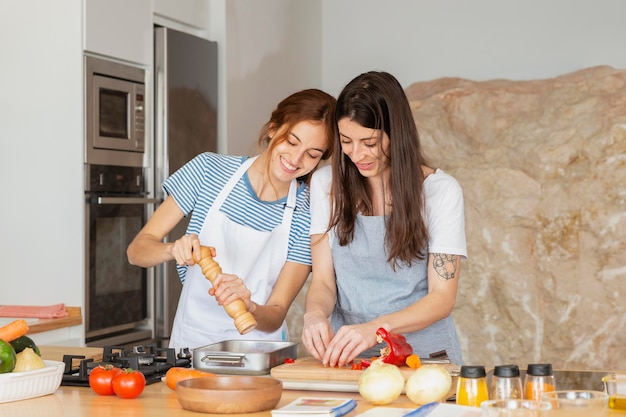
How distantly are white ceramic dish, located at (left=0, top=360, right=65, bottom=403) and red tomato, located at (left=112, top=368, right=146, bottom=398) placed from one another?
5.6 inches

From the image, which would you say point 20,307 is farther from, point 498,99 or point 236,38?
point 498,99

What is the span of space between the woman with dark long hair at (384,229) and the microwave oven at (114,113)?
1.30 meters

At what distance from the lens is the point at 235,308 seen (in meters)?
2.08

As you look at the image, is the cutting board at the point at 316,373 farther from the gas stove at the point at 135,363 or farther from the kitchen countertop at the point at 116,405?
the gas stove at the point at 135,363

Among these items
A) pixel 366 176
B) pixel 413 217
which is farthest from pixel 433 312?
pixel 366 176

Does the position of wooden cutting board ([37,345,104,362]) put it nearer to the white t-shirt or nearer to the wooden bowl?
the wooden bowl

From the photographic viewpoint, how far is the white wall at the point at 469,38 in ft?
16.1

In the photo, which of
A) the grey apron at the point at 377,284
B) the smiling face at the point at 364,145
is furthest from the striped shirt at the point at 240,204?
the smiling face at the point at 364,145

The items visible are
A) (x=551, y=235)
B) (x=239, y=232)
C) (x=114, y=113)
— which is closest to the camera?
(x=239, y=232)

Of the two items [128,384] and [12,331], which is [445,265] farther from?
[12,331]

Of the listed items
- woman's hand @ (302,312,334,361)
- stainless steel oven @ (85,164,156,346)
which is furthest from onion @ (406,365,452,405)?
stainless steel oven @ (85,164,156,346)

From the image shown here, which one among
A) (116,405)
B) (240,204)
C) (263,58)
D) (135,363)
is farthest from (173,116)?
(116,405)

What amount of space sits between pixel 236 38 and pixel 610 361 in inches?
97.6

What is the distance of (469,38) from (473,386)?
3904 mm
